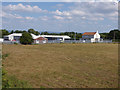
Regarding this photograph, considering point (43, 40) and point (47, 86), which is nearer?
point (47, 86)

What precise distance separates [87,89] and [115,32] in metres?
61.0

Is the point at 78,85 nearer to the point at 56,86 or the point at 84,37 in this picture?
the point at 56,86

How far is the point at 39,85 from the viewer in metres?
5.58

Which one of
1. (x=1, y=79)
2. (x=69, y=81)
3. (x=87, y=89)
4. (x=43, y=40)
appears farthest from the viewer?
(x=43, y=40)

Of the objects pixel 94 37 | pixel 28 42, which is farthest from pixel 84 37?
pixel 28 42

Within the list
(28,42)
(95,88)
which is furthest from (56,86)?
(28,42)

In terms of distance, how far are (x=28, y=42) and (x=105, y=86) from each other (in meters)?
29.5

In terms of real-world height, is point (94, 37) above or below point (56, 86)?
A: above

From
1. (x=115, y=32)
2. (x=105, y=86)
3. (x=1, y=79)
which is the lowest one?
(x=105, y=86)

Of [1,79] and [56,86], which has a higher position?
[1,79]

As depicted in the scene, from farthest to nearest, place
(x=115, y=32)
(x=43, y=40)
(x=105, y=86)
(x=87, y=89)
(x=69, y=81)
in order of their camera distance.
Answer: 1. (x=115, y=32)
2. (x=43, y=40)
3. (x=69, y=81)
4. (x=105, y=86)
5. (x=87, y=89)

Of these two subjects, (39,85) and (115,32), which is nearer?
(39,85)

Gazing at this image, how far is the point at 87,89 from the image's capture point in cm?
534

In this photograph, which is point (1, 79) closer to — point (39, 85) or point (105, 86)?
point (39, 85)
